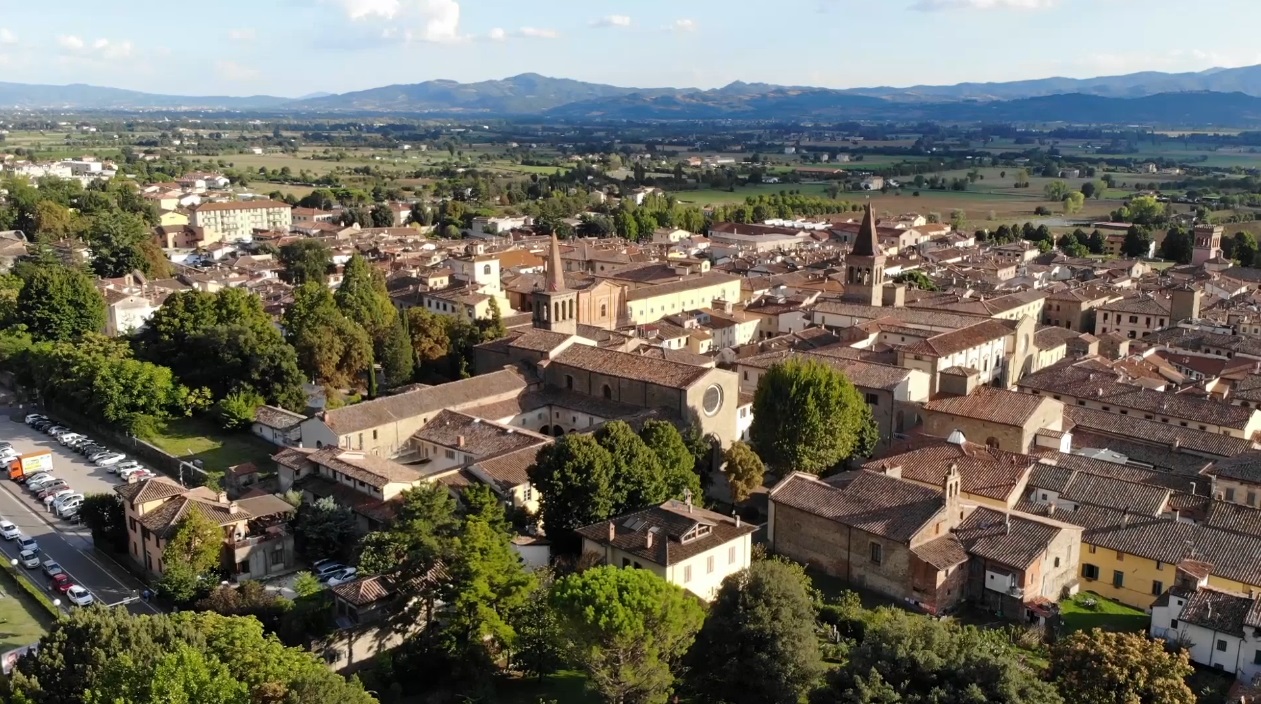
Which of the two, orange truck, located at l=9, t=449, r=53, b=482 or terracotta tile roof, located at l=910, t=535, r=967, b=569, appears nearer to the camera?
terracotta tile roof, located at l=910, t=535, r=967, b=569

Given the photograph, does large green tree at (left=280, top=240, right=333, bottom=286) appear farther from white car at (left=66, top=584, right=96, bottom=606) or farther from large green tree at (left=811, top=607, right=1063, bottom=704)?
large green tree at (left=811, top=607, right=1063, bottom=704)

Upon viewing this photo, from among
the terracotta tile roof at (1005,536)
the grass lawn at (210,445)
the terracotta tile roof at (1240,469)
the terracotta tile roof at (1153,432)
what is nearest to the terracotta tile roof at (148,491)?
the grass lawn at (210,445)

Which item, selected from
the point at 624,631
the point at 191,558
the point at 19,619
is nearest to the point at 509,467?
the point at 191,558

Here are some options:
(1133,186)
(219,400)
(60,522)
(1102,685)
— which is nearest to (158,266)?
(219,400)

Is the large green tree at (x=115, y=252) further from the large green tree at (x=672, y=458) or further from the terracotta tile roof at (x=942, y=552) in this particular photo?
the terracotta tile roof at (x=942, y=552)

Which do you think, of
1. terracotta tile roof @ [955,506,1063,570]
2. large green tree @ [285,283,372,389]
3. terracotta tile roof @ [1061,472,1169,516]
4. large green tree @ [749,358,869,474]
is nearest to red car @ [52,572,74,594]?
large green tree @ [285,283,372,389]

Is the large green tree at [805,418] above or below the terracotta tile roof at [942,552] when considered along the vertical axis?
above

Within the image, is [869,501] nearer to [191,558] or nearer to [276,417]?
[191,558]
